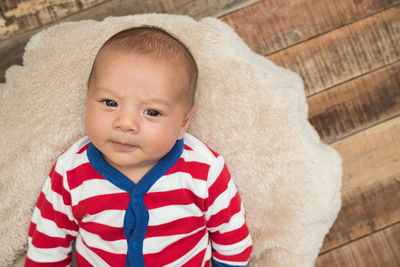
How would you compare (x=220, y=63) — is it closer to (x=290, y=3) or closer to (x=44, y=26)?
(x=290, y=3)

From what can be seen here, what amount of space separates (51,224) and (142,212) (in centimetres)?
25

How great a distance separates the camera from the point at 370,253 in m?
1.21

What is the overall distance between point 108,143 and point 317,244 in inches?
25.6

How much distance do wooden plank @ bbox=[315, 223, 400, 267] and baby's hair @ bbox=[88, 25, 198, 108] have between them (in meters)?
0.80

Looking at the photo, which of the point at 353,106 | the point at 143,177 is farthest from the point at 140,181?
the point at 353,106

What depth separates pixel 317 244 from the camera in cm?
101

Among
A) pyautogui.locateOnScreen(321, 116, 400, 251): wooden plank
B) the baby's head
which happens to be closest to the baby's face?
the baby's head

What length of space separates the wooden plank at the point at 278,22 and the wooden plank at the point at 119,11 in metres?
0.04

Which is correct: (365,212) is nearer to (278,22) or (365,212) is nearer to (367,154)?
(367,154)

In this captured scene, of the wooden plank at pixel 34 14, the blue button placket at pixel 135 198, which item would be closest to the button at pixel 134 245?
the blue button placket at pixel 135 198

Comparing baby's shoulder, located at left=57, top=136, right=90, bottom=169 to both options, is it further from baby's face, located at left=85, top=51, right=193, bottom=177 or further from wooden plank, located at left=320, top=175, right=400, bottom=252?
wooden plank, located at left=320, top=175, right=400, bottom=252

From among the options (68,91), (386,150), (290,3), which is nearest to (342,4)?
(290,3)

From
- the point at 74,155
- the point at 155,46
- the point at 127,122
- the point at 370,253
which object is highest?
the point at 155,46

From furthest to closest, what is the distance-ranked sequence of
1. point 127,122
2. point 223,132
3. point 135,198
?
point 223,132, point 135,198, point 127,122
